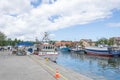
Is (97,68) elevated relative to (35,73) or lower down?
lower down

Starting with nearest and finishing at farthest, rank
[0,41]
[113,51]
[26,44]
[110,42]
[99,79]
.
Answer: [99,79]
[26,44]
[113,51]
[0,41]
[110,42]

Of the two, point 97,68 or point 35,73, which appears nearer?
point 35,73

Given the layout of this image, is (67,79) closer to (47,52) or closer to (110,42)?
(47,52)

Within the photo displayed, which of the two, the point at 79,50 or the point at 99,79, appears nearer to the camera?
the point at 99,79

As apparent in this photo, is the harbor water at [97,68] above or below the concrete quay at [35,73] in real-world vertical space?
below

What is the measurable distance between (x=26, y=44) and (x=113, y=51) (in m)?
30.6

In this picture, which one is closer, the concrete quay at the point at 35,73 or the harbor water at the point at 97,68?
the concrete quay at the point at 35,73

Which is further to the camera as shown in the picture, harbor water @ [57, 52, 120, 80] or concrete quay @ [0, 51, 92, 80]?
harbor water @ [57, 52, 120, 80]

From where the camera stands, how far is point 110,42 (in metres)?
165

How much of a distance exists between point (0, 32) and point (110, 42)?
237 feet

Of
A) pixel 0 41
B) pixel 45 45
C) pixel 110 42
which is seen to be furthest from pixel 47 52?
pixel 110 42

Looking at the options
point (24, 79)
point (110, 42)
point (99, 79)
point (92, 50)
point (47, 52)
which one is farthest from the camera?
point (110, 42)

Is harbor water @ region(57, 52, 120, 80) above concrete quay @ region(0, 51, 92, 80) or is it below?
below

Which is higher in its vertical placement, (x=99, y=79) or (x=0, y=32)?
(x=0, y=32)
